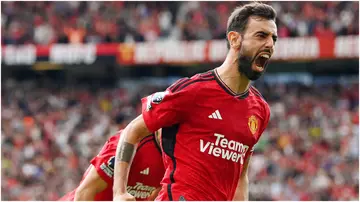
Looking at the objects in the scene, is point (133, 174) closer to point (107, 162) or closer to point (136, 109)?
point (107, 162)

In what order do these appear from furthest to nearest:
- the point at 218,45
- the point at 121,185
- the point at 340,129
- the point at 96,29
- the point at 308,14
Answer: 1. the point at 96,29
2. the point at 218,45
3. the point at 308,14
4. the point at 340,129
5. the point at 121,185

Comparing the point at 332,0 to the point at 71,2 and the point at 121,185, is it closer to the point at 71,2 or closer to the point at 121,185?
the point at 71,2

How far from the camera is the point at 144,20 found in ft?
66.6

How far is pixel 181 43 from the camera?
19766 millimetres

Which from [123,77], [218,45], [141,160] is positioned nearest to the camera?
[141,160]

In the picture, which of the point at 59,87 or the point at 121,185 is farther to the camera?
the point at 59,87

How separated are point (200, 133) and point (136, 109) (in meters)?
15.6

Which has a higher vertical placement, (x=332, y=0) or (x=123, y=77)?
(x=332, y=0)

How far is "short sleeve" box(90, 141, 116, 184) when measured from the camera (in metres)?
6.06

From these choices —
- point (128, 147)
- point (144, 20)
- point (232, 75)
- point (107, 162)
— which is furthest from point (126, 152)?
point (144, 20)

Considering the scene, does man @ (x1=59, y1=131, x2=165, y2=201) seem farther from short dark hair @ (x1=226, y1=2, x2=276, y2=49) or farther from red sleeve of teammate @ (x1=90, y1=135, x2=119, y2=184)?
short dark hair @ (x1=226, y1=2, x2=276, y2=49)

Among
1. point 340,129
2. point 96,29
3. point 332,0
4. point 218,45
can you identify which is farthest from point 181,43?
point 340,129

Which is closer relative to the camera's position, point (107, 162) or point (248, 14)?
point (248, 14)

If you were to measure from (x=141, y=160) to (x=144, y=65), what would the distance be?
616 inches
